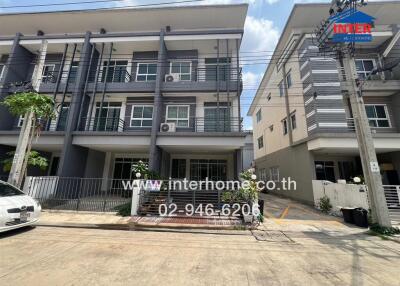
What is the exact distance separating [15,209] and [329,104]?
1512cm

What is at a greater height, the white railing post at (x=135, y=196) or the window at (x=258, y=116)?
the window at (x=258, y=116)

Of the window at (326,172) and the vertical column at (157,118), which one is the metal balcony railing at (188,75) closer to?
the vertical column at (157,118)

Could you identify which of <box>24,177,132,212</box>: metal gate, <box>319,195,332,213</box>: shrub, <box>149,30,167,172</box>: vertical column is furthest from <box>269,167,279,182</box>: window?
<box>24,177,132,212</box>: metal gate

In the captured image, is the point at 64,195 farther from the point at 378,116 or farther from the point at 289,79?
the point at 378,116

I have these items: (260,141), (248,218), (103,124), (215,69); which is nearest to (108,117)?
(103,124)

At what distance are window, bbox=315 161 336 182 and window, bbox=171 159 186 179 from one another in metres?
9.62

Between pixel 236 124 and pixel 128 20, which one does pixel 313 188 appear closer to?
pixel 236 124

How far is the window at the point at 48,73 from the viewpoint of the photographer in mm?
13805

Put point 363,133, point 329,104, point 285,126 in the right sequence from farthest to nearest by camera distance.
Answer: point 285,126
point 329,104
point 363,133

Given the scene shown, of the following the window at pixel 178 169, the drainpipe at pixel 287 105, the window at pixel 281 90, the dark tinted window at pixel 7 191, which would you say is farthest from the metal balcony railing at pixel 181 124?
the window at pixel 281 90

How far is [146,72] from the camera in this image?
13555mm

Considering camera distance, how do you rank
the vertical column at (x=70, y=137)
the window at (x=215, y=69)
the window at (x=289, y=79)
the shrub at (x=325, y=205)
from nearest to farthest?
the shrub at (x=325, y=205), the vertical column at (x=70, y=137), the window at (x=215, y=69), the window at (x=289, y=79)

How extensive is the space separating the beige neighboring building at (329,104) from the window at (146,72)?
10.2m

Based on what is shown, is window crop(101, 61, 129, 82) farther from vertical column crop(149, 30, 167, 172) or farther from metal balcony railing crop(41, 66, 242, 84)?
vertical column crop(149, 30, 167, 172)
